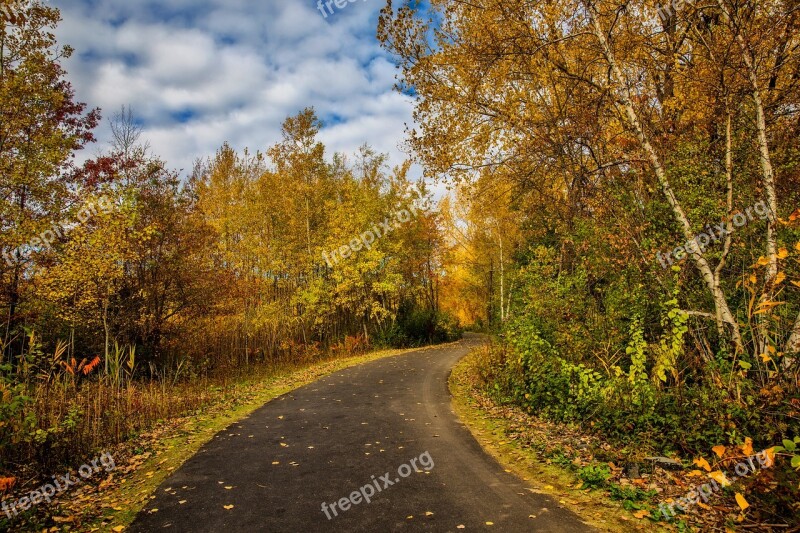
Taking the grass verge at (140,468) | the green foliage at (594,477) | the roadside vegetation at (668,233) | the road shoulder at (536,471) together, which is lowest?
the road shoulder at (536,471)

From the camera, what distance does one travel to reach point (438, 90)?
11562 millimetres

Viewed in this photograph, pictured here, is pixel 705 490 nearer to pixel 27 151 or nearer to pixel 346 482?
pixel 346 482

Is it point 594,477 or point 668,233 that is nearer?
point 594,477

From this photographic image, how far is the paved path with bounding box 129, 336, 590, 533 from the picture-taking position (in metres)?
4.85

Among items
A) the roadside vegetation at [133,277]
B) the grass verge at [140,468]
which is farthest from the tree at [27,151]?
the grass verge at [140,468]

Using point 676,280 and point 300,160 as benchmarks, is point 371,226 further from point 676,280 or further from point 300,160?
point 676,280

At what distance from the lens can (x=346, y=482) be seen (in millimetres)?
5973

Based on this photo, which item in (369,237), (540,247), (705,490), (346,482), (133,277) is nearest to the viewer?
(705,490)

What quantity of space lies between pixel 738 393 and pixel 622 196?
385 cm

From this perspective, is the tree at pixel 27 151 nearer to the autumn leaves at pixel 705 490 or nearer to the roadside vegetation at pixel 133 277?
the roadside vegetation at pixel 133 277

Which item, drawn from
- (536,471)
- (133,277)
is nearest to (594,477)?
(536,471)

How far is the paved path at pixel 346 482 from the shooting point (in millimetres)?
4852

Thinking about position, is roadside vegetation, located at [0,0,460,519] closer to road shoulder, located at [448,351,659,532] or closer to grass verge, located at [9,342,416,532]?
grass verge, located at [9,342,416,532]

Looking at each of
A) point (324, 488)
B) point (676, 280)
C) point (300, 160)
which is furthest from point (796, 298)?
point (300, 160)
